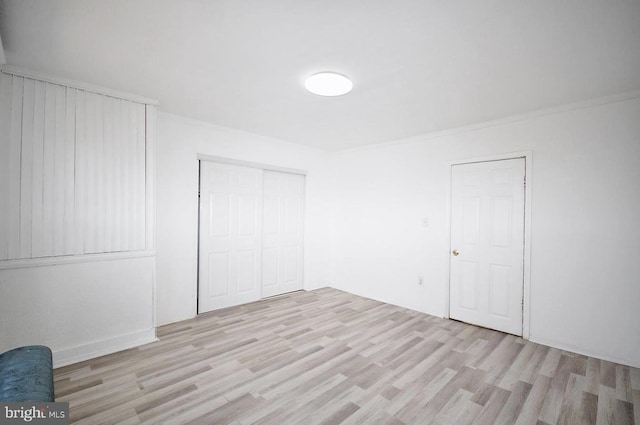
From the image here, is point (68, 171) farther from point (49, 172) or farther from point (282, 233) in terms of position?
point (282, 233)

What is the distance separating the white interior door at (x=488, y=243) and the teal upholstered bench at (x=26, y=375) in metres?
4.10

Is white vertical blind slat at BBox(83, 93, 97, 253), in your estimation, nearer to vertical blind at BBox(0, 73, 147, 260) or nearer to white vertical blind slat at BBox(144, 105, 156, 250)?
vertical blind at BBox(0, 73, 147, 260)

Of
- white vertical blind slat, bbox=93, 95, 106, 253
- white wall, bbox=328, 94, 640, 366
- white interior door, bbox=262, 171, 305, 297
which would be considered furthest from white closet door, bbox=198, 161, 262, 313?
white wall, bbox=328, 94, 640, 366

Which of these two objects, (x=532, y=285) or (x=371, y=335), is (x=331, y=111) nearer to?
(x=371, y=335)

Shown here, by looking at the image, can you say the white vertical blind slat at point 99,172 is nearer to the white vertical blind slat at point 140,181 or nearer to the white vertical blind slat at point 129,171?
the white vertical blind slat at point 129,171

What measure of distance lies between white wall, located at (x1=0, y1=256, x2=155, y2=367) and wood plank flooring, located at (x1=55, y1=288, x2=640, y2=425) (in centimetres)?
19

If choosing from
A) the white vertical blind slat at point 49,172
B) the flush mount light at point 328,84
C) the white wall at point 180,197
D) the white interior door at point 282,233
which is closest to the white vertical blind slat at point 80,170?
the white vertical blind slat at point 49,172

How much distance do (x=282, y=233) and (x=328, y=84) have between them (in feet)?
9.80

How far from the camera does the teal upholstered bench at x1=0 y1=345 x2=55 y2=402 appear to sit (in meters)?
1.21

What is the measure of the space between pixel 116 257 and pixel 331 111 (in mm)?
2818

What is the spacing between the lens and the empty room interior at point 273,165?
6.37 ft

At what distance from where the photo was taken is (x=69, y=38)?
2.01m

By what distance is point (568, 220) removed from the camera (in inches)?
121

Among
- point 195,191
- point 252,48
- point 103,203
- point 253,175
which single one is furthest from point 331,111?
point 103,203
